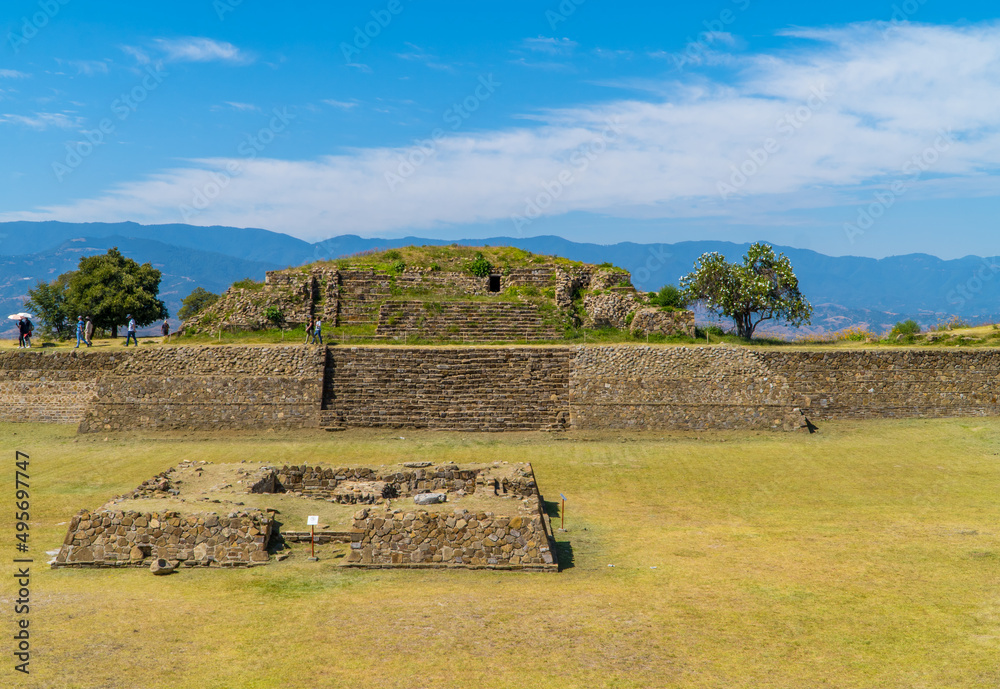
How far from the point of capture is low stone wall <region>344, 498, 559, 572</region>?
1321cm

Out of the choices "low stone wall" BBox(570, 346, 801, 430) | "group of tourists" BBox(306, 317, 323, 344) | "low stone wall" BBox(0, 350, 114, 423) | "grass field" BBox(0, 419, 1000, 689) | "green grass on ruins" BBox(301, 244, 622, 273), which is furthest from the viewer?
"green grass on ruins" BBox(301, 244, 622, 273)

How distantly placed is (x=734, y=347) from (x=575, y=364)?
5933 millimetres

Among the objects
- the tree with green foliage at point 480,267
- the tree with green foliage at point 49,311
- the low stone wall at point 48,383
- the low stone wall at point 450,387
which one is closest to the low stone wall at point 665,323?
the low stone wall at point 450,387

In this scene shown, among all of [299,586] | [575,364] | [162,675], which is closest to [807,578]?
[299,586]

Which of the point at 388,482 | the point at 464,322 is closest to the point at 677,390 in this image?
the point at 464,322

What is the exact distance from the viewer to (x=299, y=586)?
483 inches

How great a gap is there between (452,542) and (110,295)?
123 feet

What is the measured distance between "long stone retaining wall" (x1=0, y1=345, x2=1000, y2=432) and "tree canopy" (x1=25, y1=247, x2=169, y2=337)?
1508cm

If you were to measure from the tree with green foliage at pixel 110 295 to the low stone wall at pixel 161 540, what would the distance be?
32232 millimetres

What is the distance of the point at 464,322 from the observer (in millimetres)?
33875

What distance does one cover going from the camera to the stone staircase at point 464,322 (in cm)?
3316

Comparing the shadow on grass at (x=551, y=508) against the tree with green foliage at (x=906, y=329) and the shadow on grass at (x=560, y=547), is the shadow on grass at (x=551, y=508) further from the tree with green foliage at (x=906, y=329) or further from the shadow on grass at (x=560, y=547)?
the tree with green foliage at (x=906, y=329)

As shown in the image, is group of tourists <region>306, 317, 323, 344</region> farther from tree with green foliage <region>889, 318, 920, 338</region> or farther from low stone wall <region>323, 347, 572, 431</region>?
tree with green foliage <region>889, 318, 920, 338</region>

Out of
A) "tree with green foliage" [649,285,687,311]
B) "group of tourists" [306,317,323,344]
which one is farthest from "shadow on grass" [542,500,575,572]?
"tree with green foliage" [649,285,687,311]
